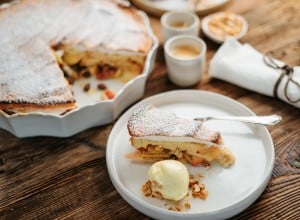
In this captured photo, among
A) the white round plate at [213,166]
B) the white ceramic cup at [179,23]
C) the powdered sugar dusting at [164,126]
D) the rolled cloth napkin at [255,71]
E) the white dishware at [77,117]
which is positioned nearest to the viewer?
the white round plate at [213,166]

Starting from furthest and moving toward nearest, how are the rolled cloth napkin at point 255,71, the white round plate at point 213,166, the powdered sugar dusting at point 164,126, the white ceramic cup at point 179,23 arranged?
the white ceramic cup at point 179,23
the rolled cloth napkin at point 255,71
the powdered sugar dusting at point 164,126
the white round plate at point 213,166

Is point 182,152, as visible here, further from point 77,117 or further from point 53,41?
point 53,41

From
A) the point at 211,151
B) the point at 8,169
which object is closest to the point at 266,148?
the point at 211,151

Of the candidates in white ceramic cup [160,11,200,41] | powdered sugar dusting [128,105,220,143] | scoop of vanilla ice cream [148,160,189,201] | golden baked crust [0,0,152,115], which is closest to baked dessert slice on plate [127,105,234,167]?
powdered sugar dusting [128,105,220,143]

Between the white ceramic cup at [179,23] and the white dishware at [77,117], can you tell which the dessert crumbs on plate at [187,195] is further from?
the white ceramic cup at [179,23]

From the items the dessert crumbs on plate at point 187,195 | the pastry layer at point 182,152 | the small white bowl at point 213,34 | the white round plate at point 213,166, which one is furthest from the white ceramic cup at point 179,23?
the dessert crumbs on plate at point 187,195

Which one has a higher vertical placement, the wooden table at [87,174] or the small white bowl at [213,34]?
the small white bowl at [213,34]

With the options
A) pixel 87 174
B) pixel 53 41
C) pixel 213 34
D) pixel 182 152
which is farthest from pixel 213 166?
pixel 53 41
